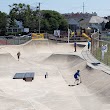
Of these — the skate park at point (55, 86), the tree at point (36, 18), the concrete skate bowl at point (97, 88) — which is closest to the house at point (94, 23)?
the tree at point (36, 18)

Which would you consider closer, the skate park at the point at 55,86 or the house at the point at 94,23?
the skate park at the point at 55,86

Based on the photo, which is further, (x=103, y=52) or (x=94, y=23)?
(x=94, y=23)

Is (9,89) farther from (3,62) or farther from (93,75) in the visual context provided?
(3,62)

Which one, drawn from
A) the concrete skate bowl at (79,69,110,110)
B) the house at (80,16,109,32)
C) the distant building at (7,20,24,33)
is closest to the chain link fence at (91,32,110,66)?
the concrete skate bowl at (79,69,110,110)

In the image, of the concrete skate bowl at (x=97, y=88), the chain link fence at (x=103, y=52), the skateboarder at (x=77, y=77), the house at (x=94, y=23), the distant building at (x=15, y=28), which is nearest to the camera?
the concrete skate bowl at (x=97, y=88)

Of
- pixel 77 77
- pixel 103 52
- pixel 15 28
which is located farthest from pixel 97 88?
pixel 15 28

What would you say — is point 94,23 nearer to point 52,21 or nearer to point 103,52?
point 52,21

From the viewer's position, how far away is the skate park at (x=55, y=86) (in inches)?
595

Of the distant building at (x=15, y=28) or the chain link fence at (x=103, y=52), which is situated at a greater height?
the distant building at (x=15, y=28)

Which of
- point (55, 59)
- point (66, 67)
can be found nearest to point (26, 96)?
point (66, 67)

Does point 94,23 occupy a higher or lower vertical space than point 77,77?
higher

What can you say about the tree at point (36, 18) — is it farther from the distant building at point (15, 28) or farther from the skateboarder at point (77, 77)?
the skateboarder at point (77, 77)

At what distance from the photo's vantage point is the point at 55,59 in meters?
31.6

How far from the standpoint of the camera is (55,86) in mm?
20203
